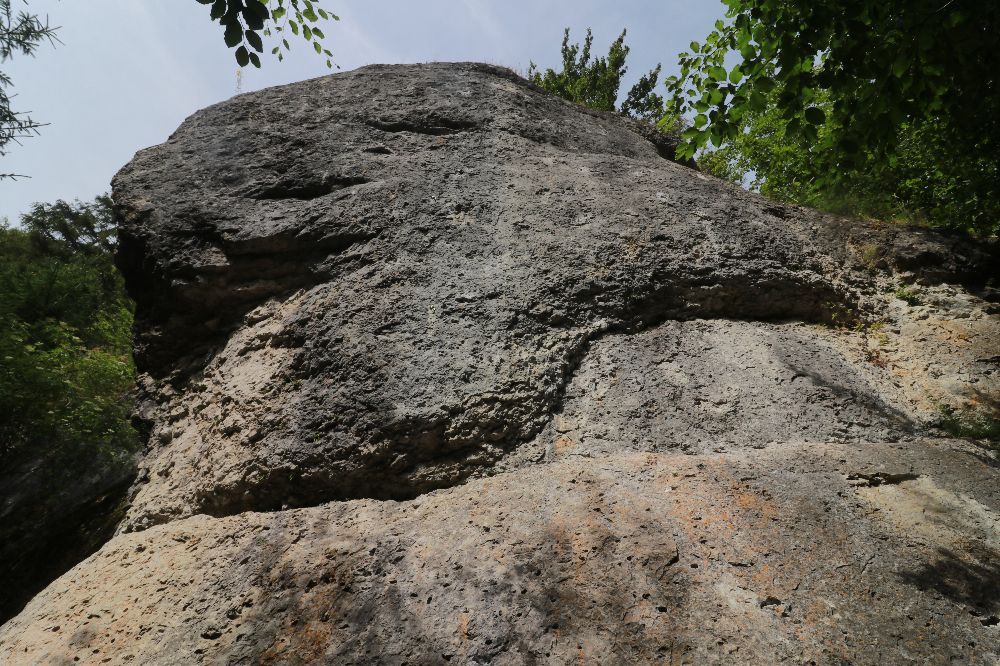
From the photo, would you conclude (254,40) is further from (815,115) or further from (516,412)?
(815,115)

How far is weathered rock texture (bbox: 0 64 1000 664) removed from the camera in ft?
7.30

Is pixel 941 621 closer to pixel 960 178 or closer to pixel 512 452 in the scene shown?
pixel 512 452

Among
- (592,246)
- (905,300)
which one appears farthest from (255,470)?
(905,300)

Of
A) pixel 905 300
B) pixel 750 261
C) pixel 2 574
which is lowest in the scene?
pixel 2 574

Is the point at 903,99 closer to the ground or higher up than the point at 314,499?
higher up

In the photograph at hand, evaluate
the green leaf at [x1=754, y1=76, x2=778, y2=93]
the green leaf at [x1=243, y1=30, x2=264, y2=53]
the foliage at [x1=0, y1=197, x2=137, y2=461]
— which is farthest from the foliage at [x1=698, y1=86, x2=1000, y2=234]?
the foliage at [x1=0, y1=197, x2=137, y2=461]

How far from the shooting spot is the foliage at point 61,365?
276 inches

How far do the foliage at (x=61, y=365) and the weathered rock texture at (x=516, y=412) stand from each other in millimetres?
3590

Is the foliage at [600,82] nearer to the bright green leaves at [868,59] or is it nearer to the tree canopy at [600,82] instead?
the tree canopy at [600,82]

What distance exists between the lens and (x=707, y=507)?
2.57 m

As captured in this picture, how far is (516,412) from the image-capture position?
3.27 metres

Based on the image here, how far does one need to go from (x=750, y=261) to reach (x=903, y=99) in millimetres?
1386

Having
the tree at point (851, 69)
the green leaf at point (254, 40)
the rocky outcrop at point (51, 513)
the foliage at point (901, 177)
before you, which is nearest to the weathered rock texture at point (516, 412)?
the tree at point (851, 69)

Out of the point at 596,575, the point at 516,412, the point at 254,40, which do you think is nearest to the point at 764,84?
the point at 516,412
